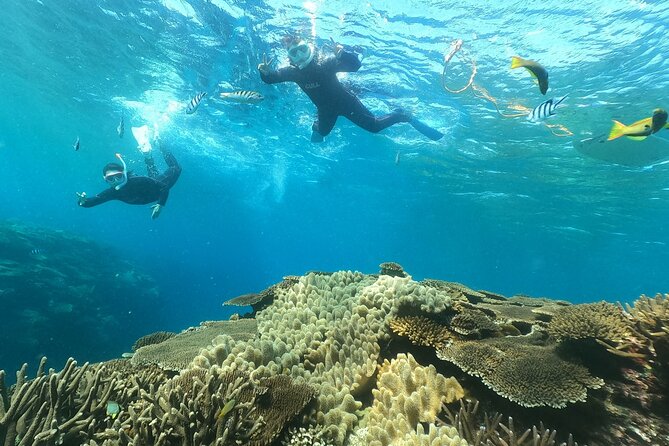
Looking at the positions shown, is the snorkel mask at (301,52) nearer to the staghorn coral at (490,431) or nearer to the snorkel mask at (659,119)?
the snorkel mask at (659,119)

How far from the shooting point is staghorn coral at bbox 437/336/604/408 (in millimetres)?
3514

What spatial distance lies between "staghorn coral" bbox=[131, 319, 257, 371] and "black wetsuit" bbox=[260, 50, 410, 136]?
21.1 feet

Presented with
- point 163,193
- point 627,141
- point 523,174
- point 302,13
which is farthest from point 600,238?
point 163,193

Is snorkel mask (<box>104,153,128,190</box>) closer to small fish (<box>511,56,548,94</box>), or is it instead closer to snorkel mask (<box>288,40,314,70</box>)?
snorkel mask (<box>288,40,314,70</box>)

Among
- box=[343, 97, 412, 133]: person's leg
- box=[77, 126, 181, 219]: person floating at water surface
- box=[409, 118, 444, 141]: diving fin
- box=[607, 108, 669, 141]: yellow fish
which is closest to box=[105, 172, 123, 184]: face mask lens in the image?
box=[77, 126, 181, 219]: person floating at water surface

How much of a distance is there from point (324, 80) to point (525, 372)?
31.8ft

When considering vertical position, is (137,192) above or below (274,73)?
below

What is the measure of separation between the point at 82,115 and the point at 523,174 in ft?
145

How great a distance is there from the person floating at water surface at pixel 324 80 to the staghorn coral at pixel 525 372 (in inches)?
279

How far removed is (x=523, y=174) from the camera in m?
28.4

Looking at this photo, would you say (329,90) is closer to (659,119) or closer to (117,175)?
(117,175)

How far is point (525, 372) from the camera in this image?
3.74 metres

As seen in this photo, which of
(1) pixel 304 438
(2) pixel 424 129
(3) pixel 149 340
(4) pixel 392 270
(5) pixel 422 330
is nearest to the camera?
(1) pixel 304 438

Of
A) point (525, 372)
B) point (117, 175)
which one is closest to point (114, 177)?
point (117, 175)
